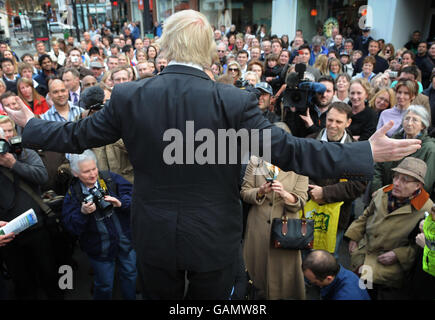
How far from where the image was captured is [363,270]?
2.97 m

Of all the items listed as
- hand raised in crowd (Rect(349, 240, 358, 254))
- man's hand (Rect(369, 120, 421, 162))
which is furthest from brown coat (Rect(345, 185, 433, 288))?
man's hand (Rect(369, 120, 421, 162))

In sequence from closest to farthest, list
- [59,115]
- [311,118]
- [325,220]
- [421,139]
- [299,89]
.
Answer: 1. [325,220]
2. [421,139]
3. [299,89]
4. [311,118]
5. [59,115]

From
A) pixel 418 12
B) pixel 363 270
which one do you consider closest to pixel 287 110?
pixel 363 270

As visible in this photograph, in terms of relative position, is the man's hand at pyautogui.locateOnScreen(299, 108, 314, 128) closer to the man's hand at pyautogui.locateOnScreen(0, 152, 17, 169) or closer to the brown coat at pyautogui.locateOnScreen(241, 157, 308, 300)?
the brown coat at pyautogui.locateOnScreen(241, 157, 308, 300)

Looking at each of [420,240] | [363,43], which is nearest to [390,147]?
[420,240]

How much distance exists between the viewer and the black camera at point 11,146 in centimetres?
240

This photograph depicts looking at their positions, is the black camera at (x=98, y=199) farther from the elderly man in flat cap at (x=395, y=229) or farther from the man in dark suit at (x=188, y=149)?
the elderly man in flat cap at (x=395, y=229)

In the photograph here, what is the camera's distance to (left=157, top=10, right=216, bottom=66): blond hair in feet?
4.26

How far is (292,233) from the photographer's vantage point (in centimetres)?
274

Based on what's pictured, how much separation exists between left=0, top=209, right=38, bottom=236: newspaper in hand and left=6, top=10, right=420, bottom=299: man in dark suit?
1.32 meters

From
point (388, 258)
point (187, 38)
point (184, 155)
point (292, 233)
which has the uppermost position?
point (187, 38)

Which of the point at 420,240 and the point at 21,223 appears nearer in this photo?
the point at 21,223

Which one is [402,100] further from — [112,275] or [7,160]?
[7,160]

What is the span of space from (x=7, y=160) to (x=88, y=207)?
689 millimetres
